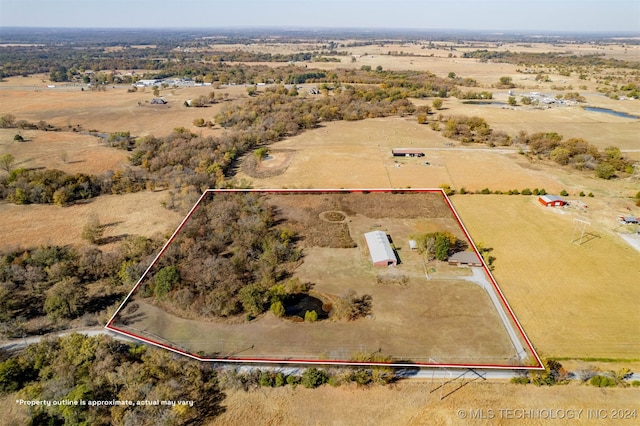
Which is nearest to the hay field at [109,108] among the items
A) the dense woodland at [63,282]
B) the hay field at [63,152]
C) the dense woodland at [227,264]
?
the hay field at [63,152]

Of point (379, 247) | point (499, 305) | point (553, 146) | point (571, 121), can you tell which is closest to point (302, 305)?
point (379, 247)

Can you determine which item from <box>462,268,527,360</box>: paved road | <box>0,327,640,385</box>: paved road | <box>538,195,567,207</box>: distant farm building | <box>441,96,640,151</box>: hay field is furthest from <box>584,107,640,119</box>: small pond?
<box>0,327,640,385</box>: paved road

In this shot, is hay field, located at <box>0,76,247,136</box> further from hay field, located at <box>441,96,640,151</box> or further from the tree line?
hay field, located at <box>441,96,640,151</box>

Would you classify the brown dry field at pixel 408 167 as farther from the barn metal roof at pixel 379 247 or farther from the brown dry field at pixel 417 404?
the brown dry field at pixel 417 404

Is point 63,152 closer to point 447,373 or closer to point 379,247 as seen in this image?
point 379,247

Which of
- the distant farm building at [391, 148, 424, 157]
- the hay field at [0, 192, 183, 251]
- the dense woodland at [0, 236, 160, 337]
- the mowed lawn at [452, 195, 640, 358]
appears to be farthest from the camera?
the distant farm building at [391, 148, 424, 157]

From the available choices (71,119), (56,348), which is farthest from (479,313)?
(71,119)
